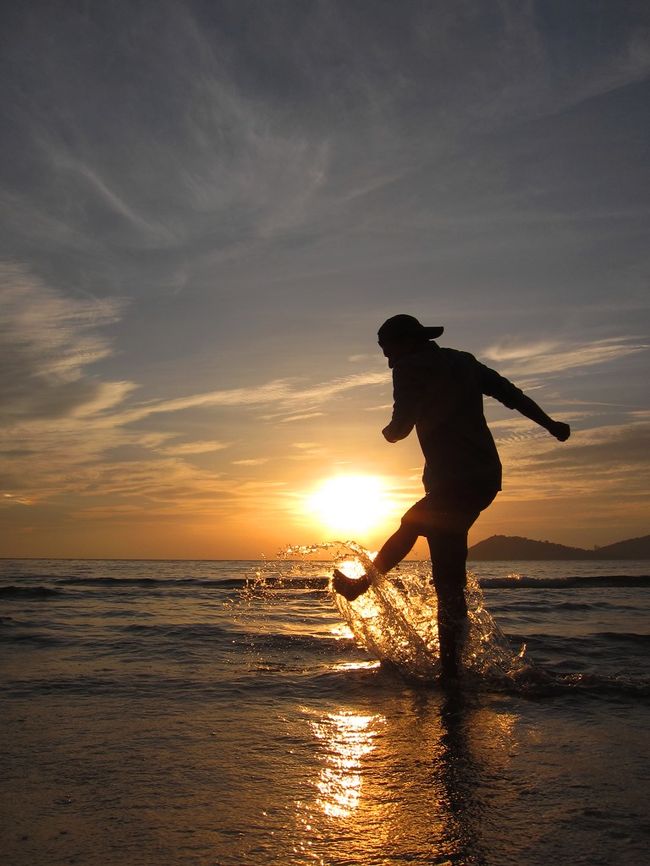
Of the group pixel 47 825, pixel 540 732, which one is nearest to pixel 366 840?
pixel 47 825

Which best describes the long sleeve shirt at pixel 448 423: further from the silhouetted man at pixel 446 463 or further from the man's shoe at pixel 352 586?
the man's shoe at pixel 352 586

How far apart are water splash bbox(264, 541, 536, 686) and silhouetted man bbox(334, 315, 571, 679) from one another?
0.24 metres

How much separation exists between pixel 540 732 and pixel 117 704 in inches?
84.4

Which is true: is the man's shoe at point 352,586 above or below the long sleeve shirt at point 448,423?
below

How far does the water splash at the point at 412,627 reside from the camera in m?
4.39

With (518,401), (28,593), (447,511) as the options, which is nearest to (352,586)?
(447,511)

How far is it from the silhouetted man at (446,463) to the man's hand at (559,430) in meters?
0.59

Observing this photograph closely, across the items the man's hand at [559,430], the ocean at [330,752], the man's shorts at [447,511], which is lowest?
the ocean at [330,752]

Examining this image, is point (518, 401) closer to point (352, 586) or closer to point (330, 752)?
point (352, 586)

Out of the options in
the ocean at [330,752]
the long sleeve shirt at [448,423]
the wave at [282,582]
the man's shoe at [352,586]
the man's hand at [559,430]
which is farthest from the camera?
the wave at [282,582]

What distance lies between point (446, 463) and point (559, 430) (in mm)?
957

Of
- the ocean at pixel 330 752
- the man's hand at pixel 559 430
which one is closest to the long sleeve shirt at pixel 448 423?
the man's hand at pixel 559 430

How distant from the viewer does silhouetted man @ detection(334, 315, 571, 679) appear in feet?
13.3

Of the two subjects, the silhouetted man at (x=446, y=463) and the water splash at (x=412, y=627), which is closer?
the silhouetted man at (x=446, y=463)
